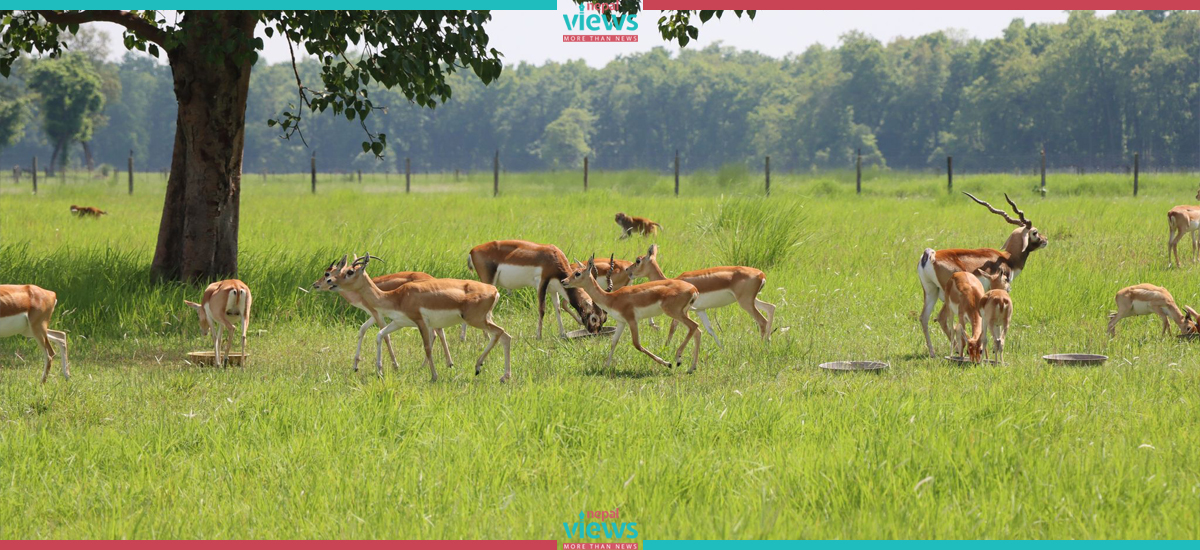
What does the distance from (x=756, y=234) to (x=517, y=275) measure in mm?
→ 5203

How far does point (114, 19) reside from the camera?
13.1 meters

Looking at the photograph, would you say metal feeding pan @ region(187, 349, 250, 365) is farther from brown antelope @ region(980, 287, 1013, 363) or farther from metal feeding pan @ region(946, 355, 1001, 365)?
brown antelope @ region(980, 287, 1013, 363)

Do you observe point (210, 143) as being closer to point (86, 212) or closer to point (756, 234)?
point (756, 234)

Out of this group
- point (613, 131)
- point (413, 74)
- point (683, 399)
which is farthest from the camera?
point (613, 131)

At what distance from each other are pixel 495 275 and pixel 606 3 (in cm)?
341

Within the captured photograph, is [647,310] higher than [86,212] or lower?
lower

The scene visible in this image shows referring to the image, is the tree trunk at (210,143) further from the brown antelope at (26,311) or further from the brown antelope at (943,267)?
the brown antelope at (943,267)

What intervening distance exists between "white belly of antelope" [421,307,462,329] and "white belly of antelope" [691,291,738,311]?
86.0 inches

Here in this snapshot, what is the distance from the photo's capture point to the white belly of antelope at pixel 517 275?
36.2ft

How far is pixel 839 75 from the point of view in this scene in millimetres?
111500

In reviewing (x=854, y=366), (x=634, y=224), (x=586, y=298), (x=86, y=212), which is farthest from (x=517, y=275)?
(x=86, y=212)

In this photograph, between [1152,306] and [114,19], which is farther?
[114,19]

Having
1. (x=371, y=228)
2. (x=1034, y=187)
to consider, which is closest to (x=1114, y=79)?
(x=1034, y=187)

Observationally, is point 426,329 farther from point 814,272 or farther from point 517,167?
point 517,167
